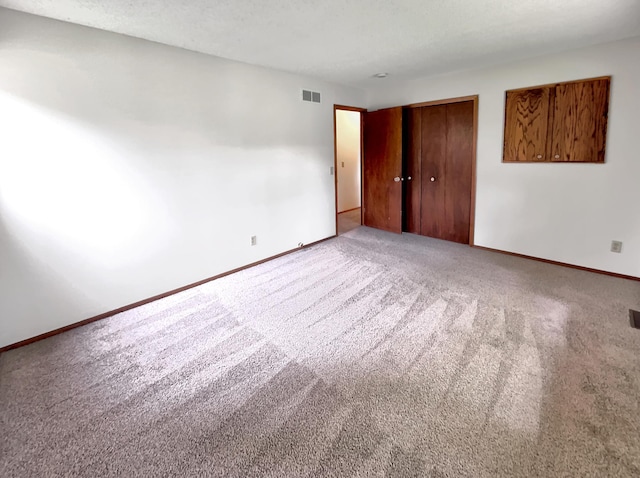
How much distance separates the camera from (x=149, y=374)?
A: 2.23 meters

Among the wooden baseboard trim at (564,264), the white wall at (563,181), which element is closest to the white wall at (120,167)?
the white wall at (563,181)

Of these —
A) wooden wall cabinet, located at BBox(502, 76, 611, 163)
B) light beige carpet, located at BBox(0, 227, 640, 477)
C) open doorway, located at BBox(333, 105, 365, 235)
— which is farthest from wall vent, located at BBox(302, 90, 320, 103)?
light beige carpet, located at BBox(0, 227, 640, 477)

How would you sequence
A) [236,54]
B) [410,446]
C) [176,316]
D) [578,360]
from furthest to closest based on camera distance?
[236,54]
[176,316]
[578,360]
[410,446]

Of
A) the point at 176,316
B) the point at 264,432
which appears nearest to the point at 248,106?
the point at 176,316

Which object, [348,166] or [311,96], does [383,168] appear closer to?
[311,96]

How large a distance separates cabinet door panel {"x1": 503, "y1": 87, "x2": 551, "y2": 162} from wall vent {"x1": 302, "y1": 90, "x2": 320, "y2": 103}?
2373 millimetres

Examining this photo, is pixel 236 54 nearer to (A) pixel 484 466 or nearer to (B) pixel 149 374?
(B) pixel 149 374

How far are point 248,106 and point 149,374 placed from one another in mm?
2924

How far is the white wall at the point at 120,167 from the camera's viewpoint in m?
2.49

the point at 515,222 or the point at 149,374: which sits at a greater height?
the point at 515,222

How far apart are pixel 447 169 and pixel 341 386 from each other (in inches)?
149

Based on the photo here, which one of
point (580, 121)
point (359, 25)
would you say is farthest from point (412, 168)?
point (359, 25)

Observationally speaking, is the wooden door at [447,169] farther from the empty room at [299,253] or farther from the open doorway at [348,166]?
the open doorway at [348,166]

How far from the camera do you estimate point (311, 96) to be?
462 cm
